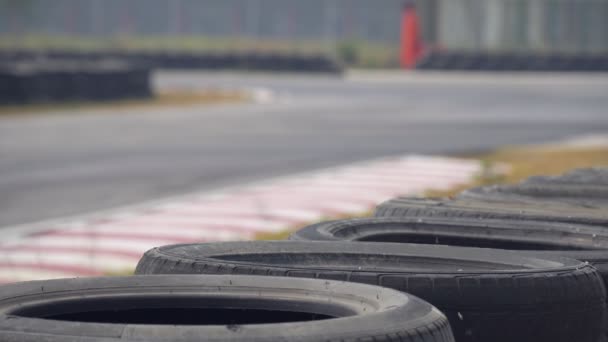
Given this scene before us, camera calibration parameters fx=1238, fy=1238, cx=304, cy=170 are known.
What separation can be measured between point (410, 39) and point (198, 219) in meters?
44.8

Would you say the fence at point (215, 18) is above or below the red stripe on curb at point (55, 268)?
above

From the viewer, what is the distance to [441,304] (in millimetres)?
2984

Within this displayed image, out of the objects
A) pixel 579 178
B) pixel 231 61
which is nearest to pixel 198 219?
pixel 579 178

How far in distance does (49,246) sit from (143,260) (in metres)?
4.85

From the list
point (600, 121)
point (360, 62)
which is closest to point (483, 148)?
point (600, 121)

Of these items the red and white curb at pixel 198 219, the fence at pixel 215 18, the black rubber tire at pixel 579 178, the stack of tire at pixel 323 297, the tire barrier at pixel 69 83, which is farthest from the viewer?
the fence at pixel 215 18

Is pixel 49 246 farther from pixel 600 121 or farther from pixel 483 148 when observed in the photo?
pixel 600 121

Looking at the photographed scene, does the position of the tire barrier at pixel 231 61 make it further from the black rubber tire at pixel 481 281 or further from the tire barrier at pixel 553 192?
the black rubber tire at pixel 481 281

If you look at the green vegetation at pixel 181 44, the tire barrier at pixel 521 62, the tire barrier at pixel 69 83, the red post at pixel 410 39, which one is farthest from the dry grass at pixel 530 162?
the green vegetation at pixel 181 44

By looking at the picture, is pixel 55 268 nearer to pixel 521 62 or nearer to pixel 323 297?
pixel 323 297

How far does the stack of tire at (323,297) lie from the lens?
240 centimetres

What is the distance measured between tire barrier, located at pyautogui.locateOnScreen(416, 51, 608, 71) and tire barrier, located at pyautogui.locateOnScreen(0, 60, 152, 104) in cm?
2178

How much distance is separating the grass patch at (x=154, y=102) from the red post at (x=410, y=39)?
21.7 m

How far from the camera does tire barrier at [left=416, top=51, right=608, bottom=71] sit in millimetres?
47062
